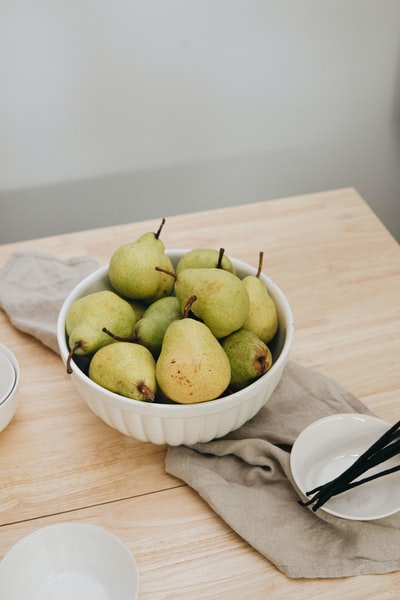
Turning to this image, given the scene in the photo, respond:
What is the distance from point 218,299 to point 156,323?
7cm

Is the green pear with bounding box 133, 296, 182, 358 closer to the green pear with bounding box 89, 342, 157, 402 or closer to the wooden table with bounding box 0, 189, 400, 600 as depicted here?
the green pear with bounding box 89, 342, 157, 402

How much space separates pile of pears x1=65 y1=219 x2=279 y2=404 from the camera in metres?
0.68

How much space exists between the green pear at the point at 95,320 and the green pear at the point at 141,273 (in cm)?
2

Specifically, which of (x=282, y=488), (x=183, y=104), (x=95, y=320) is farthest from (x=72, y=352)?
(x=183, y=104)

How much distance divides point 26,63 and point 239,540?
3.60ft

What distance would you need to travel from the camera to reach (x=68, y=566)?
2.16ft

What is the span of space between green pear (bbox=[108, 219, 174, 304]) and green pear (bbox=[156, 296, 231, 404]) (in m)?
0.11

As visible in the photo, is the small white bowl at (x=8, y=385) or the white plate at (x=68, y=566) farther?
the small white bowl at (x=8, y=385)

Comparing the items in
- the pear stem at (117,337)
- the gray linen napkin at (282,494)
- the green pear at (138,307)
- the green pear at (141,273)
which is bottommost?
the gray linen napkin at (282,494)

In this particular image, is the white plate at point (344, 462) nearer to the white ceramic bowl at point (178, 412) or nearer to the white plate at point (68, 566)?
the white ceramic bowl at point (178, 412)

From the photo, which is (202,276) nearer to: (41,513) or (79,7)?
(41,513)

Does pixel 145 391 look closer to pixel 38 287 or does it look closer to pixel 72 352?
pixel 72 352

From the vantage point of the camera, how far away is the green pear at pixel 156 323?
74 cm

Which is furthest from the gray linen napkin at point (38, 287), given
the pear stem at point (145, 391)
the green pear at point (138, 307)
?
the pear stem at point (145, 391)
